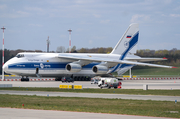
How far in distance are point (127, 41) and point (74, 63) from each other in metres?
12.3

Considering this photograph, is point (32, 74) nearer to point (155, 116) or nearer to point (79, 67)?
point (79, 67)

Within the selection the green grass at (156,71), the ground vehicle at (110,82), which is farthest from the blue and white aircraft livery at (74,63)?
the green grass at (156,71)

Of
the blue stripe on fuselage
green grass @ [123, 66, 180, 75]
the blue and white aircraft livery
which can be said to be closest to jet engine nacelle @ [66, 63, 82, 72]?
the blue and white aircraft livery

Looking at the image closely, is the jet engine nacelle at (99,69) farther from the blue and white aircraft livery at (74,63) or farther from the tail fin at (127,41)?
the tail fin at (127,41)

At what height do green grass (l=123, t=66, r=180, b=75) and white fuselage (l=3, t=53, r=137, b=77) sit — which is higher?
white fuselage (l=3, t=53, r=137, b=77)

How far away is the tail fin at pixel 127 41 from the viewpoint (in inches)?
2421

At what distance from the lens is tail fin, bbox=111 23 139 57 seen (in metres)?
61.5

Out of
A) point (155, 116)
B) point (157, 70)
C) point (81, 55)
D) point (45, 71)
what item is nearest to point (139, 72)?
point (157, 70)

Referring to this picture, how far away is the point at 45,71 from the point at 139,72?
1824 inches

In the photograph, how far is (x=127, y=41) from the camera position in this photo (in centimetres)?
6184

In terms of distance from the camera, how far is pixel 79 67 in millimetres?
54719

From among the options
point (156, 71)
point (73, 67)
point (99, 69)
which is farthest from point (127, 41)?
point (156, 71)

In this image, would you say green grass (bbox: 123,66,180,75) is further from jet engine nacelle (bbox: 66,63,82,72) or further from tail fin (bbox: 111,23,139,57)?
jet engine nacelle (bbox: 66,63,82,72)

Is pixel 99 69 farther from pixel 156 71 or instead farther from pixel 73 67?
pixel 156 71
